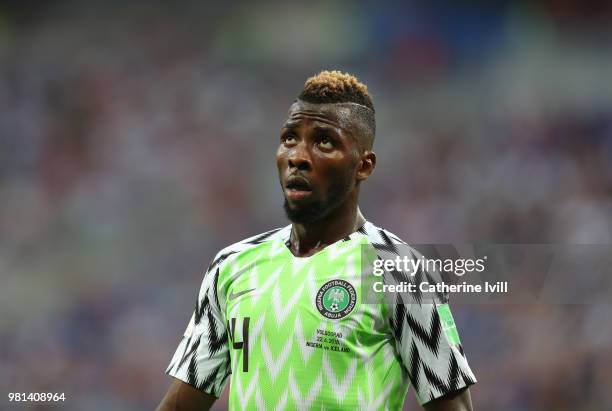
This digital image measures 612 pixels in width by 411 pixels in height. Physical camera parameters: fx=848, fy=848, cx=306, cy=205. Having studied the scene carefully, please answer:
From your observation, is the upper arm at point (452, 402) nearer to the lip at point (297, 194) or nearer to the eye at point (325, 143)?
the lip at point (297, 194)

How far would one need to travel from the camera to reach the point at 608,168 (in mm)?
6586

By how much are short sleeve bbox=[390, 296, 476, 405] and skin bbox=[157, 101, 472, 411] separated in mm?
411

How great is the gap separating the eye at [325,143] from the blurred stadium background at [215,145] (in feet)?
11.8

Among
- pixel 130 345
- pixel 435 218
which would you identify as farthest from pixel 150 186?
pixel 435 218

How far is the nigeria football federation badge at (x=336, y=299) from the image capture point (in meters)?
2.74

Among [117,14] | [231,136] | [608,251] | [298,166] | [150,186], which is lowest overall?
[298,166]

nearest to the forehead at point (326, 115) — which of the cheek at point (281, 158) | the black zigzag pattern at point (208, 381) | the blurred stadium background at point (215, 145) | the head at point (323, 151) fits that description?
the head at point (323, 151)

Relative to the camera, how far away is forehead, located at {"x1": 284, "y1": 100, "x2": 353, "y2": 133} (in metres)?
2.91

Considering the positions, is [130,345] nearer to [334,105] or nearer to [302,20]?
[302,20]

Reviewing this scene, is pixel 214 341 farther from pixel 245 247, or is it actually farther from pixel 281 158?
pixel 281 158

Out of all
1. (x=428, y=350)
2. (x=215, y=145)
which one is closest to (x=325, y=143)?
(x=428, y=350)

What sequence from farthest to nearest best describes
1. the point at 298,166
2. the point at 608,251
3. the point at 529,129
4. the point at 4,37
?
the point at 4,37
the point at 529,129
the point at 608,251
the point at 298,166

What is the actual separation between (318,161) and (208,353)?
2.64 ft

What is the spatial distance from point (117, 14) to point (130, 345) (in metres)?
2.82
